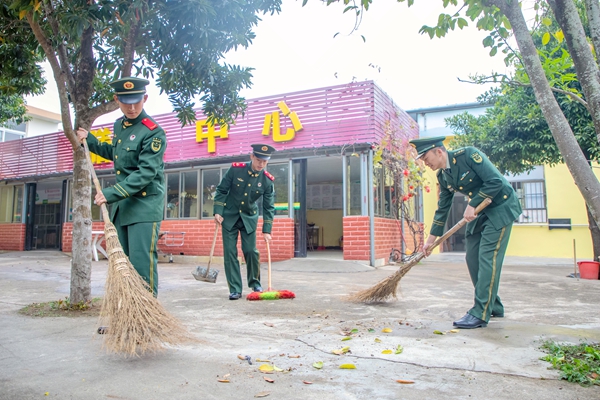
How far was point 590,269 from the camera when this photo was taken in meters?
7.89

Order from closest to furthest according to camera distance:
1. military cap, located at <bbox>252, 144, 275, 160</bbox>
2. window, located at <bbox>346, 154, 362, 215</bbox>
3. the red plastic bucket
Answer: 1. military cap, located at <bbox>252, 144, 275, 160</bbox>
2. the red plastic bucket
3. window, located at <bbox>346, 154, 362, 215</bbox>

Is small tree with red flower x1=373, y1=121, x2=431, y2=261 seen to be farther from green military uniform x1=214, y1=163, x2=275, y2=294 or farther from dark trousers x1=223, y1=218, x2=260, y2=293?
dark trousers x1=223, y1=218, x2=260, y2=293

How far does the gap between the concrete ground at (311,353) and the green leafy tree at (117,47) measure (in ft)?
4.70

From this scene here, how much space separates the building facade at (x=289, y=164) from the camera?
10.1m

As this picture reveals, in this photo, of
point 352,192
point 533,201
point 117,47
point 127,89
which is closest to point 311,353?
point 127,89

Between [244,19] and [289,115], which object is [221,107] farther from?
[289,115]

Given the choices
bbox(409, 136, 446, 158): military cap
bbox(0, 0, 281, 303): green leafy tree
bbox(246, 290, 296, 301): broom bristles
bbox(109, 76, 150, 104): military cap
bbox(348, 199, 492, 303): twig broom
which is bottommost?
bbox(246, 290, 296, 301): broom bristles

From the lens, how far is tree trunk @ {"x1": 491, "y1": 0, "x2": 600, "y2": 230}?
2.52 meters

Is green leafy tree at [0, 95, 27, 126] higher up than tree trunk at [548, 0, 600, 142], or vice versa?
green leafy tree at [0, 95, 27, 126]

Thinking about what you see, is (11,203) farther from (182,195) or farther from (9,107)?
(182,195)

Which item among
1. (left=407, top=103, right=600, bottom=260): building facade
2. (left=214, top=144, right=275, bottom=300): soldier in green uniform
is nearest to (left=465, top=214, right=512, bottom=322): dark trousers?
(left=214, top=144, right=275, bottom=300): soldier in green uniform

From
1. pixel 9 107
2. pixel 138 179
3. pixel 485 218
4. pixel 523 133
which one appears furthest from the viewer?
pixel 9 107

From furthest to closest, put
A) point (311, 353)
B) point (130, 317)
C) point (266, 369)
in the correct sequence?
point (311, 353)
point (130, 317)
point (266, 369)

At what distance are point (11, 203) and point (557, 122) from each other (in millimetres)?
18830
